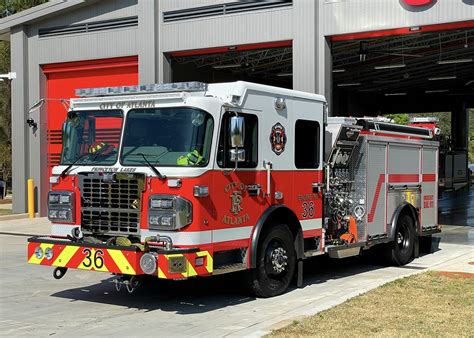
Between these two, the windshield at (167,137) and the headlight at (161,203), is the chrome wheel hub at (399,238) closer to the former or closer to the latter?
the windshield at (167,137)

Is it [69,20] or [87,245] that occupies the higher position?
[69,20]

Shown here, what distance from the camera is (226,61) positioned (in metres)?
21.6

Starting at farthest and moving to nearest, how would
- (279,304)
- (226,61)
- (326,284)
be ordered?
(226,61), (326,284), (279,304)

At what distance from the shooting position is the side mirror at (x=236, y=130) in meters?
7.24

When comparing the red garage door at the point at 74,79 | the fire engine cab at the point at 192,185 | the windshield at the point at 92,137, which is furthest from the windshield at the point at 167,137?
the red garage door at the point at 74,79

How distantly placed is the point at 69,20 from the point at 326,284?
13.5 meters

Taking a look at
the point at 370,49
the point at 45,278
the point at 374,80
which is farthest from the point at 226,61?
the point at 45,278

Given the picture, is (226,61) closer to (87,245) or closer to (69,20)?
(69,20)

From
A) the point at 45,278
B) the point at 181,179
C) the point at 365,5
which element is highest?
the point at 365,5

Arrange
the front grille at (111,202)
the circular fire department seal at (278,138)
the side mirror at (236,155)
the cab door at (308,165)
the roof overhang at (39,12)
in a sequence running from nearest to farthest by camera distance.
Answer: the front grille at (111,202), the side mirror at (236,155), the circular fire department seal at (278,138), the cab door at (308,165), the roof overhang at (39,12)

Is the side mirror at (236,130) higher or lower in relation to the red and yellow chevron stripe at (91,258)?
higher

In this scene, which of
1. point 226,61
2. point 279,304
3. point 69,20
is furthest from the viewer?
point 226,61

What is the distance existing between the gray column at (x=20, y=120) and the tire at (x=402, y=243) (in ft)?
43.8

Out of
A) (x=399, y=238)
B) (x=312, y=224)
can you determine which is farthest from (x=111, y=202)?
(x=399, y=238)
